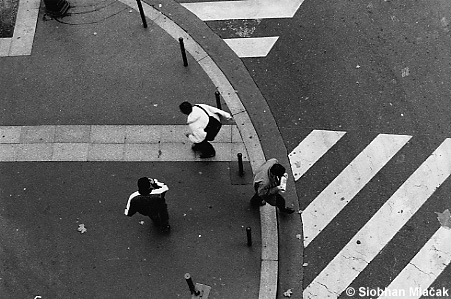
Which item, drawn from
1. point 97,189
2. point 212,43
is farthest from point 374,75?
point 97,189

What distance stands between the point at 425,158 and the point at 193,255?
5.02 meters

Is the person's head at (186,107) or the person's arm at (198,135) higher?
the person's head at (186,107)

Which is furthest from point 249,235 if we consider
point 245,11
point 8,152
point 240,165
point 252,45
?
point 245,11

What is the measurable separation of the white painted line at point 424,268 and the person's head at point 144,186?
4.64m

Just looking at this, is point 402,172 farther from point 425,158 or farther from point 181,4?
point 181,4

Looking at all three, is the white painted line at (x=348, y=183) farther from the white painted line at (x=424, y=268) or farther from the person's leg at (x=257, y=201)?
the white painted line at (x=424, y=268)

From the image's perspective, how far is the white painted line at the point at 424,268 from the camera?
386 inches

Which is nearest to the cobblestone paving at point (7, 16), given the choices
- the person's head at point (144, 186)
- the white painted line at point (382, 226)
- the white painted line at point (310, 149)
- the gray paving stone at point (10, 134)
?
the gray paving stone at point (10, 134)

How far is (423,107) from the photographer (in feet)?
37.4

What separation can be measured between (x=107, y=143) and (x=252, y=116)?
123 inches

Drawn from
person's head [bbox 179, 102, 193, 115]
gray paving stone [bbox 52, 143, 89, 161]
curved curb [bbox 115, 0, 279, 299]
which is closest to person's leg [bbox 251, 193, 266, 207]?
curved curb [bbox 115, 0, 279, 299]

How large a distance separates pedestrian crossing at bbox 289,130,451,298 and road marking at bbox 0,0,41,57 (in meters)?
6.82

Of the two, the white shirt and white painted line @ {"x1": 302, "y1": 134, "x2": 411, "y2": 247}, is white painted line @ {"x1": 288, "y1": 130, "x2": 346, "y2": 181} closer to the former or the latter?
white painted line @ {"x1": 302, "y1": 134, "x2": 411, "y2": 247}

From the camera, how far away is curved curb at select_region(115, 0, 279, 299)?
392 inches
